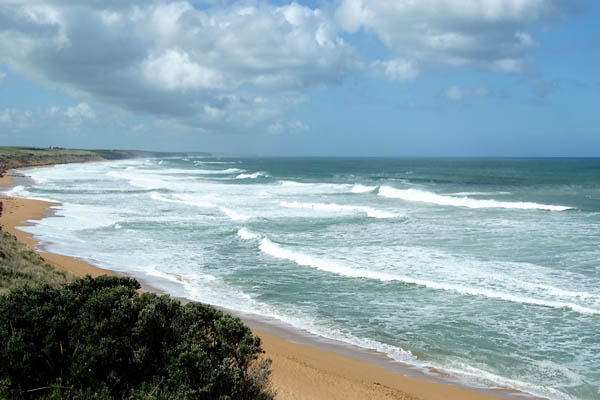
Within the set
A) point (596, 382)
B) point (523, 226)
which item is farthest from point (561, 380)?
point (523, 226)

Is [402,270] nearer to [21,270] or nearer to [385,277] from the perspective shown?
[385,277]

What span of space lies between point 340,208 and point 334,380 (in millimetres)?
27602

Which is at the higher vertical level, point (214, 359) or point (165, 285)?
point (214, 359)

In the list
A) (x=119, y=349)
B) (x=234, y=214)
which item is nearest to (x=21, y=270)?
(x=119, y=349)

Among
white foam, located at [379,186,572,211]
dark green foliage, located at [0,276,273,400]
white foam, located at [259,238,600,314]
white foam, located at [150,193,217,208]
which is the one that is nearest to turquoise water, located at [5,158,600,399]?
white foam, located at [259,238,600,314]

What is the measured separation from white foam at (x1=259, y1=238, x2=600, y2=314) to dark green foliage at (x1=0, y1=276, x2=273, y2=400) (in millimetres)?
9975

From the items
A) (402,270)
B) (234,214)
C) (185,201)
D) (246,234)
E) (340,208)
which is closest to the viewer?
(402,270)

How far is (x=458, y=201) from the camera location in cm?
4188

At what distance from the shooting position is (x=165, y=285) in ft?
54.4

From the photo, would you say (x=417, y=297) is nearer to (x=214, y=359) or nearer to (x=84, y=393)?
(x=214, y=359)

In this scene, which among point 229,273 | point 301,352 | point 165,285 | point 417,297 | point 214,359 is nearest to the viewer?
point 214,359

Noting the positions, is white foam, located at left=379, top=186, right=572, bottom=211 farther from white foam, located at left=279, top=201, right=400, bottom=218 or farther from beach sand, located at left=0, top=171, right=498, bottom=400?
beach sand, located at left=0, top=171, right=498, bottom=400

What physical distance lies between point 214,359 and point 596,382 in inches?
298

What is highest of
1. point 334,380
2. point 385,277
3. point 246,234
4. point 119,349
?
point 119,349
